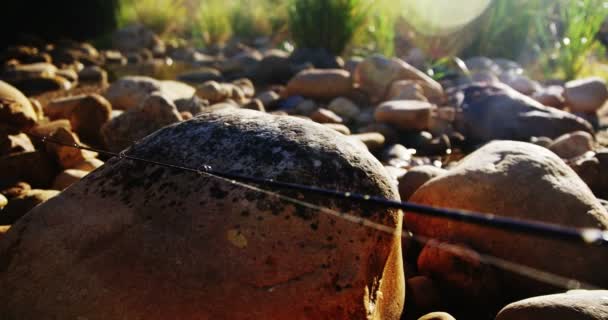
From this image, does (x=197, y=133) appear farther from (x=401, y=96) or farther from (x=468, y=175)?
(x=401, y=96)

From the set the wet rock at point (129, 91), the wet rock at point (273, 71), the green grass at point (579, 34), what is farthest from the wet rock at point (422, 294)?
the green grass at point (579, 34)

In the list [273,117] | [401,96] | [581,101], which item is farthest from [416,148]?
[273,117]

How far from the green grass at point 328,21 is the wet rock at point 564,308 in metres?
7.33

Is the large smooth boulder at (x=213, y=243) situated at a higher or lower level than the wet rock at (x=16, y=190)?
higher

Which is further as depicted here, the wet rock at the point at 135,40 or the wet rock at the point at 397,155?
the wet rock at the point at 135,40

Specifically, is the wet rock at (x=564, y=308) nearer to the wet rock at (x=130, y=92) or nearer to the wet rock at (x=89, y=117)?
the wet rock at (x=89, y=117)

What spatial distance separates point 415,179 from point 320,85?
331cm

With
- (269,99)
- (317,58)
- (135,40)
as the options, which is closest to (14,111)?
(269,99)

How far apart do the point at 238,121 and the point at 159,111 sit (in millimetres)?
1891

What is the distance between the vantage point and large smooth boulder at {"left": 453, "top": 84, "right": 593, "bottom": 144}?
15.4 feet

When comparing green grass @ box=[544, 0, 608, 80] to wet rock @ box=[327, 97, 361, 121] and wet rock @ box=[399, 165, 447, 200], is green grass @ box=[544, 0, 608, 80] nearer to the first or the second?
wet rock @ box=[327, 97, 361, 121]

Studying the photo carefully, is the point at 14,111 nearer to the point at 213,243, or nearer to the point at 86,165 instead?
the point at 86,165

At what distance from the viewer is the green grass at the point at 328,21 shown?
844 centimetres

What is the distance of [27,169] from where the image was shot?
3154 millimetres
